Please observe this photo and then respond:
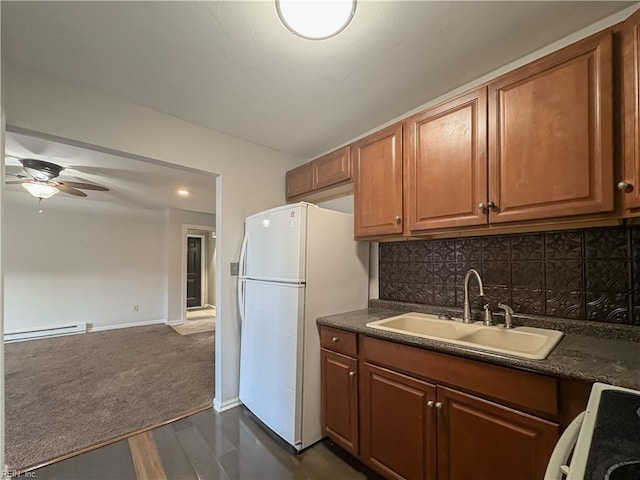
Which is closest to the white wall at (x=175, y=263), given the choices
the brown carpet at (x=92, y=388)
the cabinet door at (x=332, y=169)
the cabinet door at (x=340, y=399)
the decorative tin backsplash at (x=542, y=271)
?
the brown carpet at (x=92, y=388)

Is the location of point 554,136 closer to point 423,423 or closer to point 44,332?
point 423,423

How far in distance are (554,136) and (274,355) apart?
77.4 inches

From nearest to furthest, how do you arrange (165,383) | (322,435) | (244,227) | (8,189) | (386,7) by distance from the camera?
(386,7), (322,435), (244,227), (165,383), (8,189)

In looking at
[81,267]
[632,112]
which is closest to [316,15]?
[632,112]

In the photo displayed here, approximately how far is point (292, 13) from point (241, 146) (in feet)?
4.93

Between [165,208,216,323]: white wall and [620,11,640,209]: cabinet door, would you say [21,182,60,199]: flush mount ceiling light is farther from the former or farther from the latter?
[620,11,640,209]: cabinet door

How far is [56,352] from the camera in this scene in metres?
3.62

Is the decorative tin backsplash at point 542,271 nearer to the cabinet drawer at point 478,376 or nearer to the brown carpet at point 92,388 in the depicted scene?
the cabinet drawer at point 478,376

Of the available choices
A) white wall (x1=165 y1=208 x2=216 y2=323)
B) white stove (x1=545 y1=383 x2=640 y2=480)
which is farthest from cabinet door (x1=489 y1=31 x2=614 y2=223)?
white wall (x1=165 y1=208 x2=216 y2=323)

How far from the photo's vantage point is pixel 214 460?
167 cm

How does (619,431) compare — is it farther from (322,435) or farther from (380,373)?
(322,435)

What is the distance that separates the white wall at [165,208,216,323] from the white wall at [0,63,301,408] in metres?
3.71

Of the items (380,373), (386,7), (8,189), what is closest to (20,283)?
(8,189)

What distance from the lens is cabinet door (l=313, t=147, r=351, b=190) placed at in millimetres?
2145
